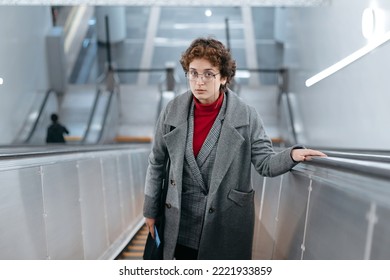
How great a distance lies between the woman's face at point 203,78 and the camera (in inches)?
83.9

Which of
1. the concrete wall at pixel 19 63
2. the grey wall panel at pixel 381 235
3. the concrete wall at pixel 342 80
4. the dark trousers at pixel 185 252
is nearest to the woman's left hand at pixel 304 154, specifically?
the grey wall panel at pixel 381 235

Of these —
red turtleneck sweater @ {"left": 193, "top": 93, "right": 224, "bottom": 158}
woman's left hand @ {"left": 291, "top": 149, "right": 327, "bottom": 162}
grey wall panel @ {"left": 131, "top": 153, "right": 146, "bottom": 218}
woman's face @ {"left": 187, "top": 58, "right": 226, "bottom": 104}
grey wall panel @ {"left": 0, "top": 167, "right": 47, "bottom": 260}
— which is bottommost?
grey wall panel @ {"left": 131, "top": 153, "right": 146, "bottom": 218}

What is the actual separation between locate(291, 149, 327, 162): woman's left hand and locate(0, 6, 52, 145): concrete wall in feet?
22.8

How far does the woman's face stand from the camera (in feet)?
6.99

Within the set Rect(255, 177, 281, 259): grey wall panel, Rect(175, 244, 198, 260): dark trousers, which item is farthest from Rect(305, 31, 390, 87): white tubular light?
Rect(175, 244, 198, 260): dark trousers

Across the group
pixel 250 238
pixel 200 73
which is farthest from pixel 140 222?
pixel 200 73

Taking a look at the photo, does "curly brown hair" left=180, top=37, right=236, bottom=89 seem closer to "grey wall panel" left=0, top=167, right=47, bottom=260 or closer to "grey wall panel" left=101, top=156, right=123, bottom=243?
"grey wall panel" left=0, top=167, right=47, bottom=260

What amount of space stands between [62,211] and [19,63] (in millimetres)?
7352

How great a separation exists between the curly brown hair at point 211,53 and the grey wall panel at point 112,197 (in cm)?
246

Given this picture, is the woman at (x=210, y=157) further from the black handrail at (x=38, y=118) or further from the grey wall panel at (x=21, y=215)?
the black handrail at (x=38, y=118)

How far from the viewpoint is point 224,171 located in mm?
2199

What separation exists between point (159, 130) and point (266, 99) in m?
11.8

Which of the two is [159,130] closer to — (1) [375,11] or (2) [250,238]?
(2) [250,238]

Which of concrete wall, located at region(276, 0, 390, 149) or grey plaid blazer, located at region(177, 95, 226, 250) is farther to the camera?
concrete wall, located at region(276, 0, 390, 149)
